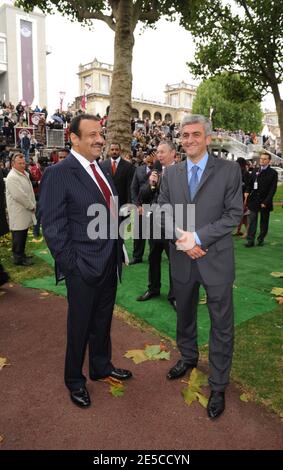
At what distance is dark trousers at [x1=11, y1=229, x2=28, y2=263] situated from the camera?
24.8 ft

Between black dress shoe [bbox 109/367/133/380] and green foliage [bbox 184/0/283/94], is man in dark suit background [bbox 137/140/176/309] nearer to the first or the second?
black dress shoe [bbox 109/367/133/380]

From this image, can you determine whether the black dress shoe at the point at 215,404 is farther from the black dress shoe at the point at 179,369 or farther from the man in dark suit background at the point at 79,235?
the man in dark suit background at the point at 79,235

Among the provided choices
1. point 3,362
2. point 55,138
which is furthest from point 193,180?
point 55,138

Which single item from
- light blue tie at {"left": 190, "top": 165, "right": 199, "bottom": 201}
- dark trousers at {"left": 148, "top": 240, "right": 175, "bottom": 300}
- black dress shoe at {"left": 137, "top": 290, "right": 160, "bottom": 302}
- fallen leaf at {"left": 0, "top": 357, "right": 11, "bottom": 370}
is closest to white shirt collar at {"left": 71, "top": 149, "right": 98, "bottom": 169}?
light blue tie at {"left": 190, "top": 165, "right": 199, "bottom": 201}

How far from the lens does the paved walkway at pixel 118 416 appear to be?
2811mm

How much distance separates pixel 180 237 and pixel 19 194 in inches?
201

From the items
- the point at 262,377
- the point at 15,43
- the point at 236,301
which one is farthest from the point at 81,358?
the point at 15,43

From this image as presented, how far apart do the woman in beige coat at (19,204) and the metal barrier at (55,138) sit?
14972 millimetres

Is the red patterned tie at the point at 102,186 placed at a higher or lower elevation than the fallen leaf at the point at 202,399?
higher

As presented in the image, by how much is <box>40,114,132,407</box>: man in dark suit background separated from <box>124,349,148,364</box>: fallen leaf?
2.78ft

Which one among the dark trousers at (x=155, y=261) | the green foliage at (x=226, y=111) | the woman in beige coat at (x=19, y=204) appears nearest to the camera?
the dark trousers at (x=155, y=261)

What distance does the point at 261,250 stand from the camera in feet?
29.1

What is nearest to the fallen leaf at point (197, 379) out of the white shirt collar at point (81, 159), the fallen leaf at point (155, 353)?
the fallen leaf at point (155, 353)

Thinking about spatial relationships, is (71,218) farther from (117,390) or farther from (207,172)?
(117,390)
